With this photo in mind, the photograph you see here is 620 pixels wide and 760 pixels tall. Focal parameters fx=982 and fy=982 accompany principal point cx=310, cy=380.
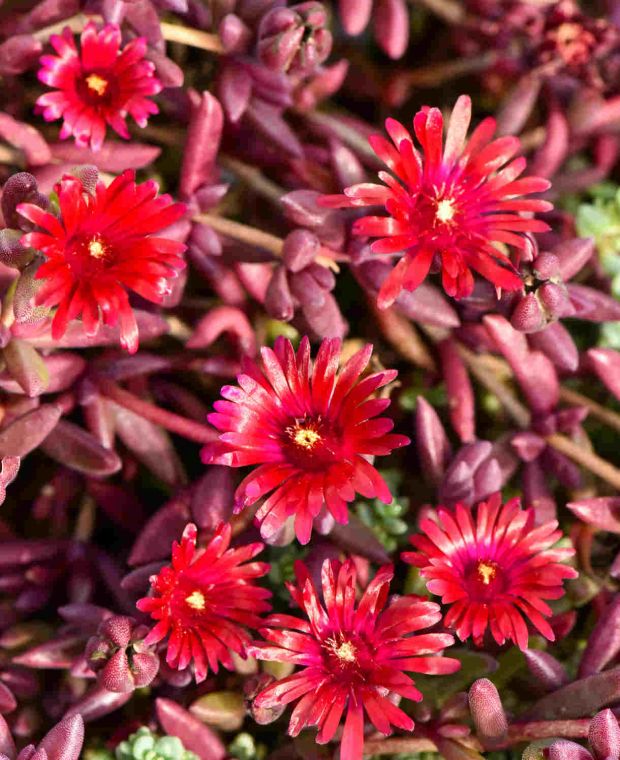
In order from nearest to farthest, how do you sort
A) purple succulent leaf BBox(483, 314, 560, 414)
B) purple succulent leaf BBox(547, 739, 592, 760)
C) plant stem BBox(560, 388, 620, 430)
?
purple succulent leaf BBox(547, 739, 592, 760), purple succulent leaf BBox(483, 314, 560, 414), plant stem BBox(560, 388, 620, 430)

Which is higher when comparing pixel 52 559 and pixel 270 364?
pixel 270 364

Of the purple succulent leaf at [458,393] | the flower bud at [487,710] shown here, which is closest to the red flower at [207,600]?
the flower bud at [487,710]

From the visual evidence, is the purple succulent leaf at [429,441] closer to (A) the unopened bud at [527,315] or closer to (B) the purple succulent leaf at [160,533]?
(A) the unopened bud at [527,315]

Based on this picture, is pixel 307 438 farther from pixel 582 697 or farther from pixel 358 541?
pixel 582 697

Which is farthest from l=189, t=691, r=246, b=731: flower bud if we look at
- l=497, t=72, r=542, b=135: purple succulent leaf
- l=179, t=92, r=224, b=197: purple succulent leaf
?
l=497, t=72, r=542, b=135: purple succulent leaf

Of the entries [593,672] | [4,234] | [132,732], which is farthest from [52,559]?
[593,672]

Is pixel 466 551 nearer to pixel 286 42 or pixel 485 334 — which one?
pixel 485 334

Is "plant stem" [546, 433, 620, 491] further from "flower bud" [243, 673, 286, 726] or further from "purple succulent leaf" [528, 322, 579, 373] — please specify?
"flower bud" [243, 673, 286, 726]
